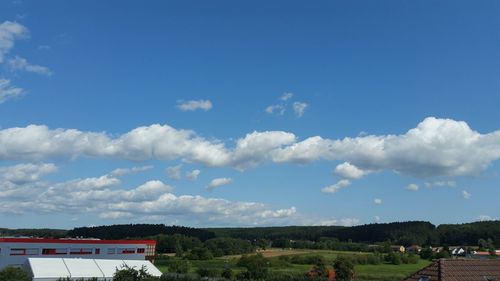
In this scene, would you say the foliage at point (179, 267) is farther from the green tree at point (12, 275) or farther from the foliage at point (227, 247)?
the green tree at point (12, 275)

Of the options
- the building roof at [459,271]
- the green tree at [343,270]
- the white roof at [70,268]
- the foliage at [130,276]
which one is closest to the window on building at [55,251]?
the white roof at [70,268]

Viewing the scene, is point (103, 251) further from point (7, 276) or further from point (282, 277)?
point (7, 276)

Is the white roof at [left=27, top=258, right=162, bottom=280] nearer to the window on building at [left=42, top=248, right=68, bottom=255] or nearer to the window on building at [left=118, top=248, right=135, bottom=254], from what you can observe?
the window on building at [left=42, top=248, right=68, bottom=255]

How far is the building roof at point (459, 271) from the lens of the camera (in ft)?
136

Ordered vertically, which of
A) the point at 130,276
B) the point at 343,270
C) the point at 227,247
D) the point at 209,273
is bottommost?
the point at 209,273

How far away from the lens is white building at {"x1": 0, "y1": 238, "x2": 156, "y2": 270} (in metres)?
70.9

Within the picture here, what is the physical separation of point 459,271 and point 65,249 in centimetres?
5760

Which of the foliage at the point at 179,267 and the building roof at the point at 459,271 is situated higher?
the building roof at the point at 459,271

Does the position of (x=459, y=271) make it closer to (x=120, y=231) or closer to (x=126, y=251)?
(x=126, y=251)

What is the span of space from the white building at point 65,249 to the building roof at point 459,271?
47894 millimetres

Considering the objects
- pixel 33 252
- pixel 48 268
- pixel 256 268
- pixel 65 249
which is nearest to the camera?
pixel 48 268

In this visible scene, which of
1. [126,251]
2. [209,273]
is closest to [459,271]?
[126,251]

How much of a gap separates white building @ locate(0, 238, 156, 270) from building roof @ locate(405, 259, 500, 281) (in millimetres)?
47894

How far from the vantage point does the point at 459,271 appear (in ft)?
138
